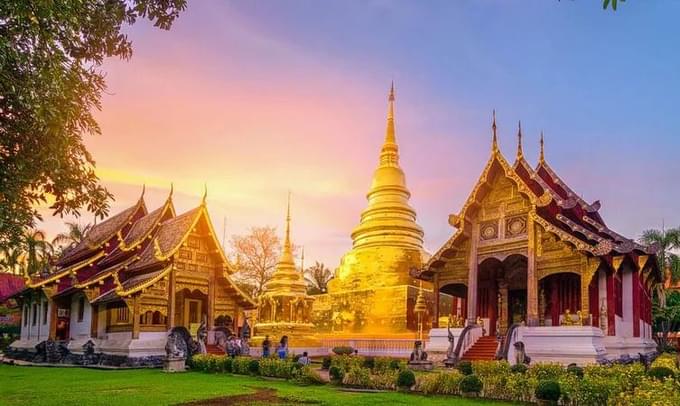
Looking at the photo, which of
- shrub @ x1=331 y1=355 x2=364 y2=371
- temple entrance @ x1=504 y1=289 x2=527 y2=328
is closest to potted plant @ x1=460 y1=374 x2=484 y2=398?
shrub @ x1=331 y1=355 x2=364 y2=371

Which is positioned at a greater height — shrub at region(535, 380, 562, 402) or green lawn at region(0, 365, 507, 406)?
shrub at region(535, 380, 562, 402)

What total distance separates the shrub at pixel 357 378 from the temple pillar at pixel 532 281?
851cm

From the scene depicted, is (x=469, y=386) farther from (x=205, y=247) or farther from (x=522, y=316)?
(x=205, y=247)

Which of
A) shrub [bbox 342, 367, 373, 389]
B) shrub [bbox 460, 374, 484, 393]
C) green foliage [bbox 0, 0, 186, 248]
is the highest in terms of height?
green foliage [bbox 0, 0, 186, 248]

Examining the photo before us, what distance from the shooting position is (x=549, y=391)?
10859 mm

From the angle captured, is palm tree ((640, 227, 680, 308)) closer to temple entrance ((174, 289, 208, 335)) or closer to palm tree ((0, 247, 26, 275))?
temple entrance ((174, 289, 208, 335))

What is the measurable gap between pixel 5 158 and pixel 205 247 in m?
18.8

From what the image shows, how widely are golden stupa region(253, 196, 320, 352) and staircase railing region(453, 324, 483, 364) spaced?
10239 mm

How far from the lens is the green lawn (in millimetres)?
11539

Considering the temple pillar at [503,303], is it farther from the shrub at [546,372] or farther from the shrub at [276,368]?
the shrub at [546,372]

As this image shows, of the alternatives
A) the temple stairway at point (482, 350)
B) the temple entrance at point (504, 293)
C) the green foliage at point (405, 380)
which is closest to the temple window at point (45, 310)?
the temple stairway at point (482, 350)

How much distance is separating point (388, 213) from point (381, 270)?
3898 mm

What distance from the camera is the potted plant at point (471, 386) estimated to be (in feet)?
39.9

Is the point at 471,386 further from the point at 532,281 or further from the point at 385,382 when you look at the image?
the point at 532,281
